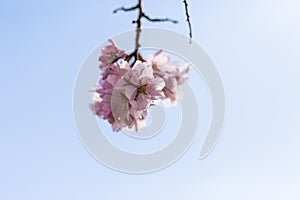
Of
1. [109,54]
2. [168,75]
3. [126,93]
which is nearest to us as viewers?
[126,93]

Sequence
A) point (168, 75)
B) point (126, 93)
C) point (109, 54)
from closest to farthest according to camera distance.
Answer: point (126, 93) < point (109, 54) < point (168, 75)

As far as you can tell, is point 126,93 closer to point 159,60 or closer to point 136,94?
point 136,94

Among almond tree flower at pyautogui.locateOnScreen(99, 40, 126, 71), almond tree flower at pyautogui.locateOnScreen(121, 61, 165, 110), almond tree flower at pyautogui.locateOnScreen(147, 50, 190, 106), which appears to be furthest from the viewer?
almond tree flower at pyautogui.locateOnScreen(147, 50, 190, 106)

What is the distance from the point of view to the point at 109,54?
5.53ft

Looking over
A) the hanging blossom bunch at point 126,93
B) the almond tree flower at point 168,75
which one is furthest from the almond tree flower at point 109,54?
the almond tree flower at point 168,75

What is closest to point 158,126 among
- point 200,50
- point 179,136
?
point 179,136

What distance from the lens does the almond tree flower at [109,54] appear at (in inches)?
64.9

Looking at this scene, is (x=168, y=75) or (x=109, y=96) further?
(x=168, y=75)

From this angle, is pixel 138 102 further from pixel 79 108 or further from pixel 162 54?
pixel 162 54

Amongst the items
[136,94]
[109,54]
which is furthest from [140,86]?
[109,54]

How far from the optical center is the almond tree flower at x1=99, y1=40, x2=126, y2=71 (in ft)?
5.41

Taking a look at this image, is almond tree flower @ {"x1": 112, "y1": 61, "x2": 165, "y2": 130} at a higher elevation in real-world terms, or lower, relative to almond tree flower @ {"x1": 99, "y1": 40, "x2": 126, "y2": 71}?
lower

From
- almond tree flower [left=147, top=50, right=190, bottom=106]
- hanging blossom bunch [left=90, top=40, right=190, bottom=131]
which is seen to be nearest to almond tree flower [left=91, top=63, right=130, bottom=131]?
hanging blossom bunch [left=90, top=40, right=190, bottom=131]

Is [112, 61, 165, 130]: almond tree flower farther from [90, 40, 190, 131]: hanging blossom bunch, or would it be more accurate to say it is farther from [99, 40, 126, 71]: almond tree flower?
[99, 40, 126, 71]: almond tree flower
